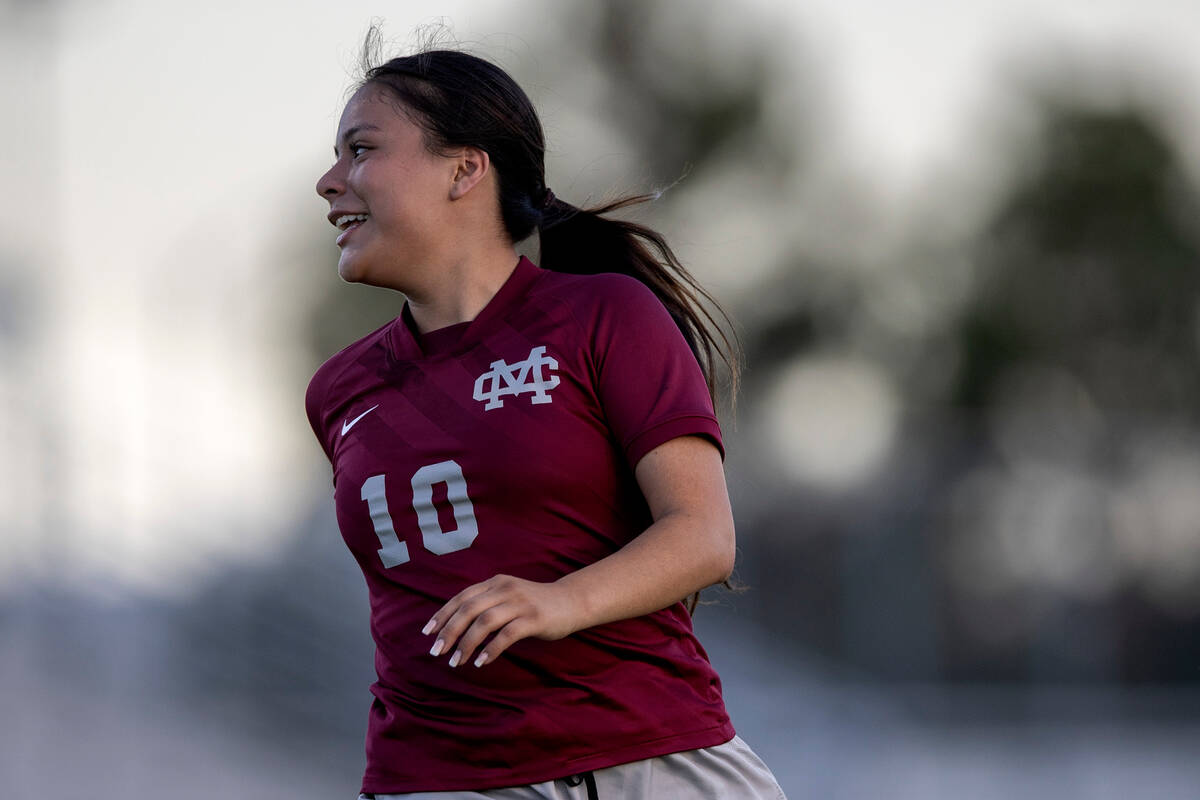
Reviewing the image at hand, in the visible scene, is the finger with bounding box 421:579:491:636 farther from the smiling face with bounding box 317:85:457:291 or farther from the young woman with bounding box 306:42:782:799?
the smiling face with bounding box 317:85:457:291

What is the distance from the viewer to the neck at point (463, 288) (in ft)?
7.34

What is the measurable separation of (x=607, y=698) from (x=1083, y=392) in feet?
40.4

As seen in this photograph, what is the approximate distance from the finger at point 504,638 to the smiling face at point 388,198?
2.51 feet

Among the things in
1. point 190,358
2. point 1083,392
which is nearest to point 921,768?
point 190,358

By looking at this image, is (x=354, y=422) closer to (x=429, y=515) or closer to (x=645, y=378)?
(x=429, y=515)

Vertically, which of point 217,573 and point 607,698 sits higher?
point 607,698

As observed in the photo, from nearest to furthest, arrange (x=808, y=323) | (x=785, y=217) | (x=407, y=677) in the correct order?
(x=407, y=677) → (x=808, y=323) → (x=785, y=217)

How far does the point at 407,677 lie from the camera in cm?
204

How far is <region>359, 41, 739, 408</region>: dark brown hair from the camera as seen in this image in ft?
7.47

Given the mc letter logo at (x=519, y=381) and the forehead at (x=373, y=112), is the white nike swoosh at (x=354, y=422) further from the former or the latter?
the forehead at (x=373, y=112)

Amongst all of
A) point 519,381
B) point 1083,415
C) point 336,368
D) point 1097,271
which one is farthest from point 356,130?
point 1097,271

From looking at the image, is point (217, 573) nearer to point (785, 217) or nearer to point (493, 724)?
point (493, 724)

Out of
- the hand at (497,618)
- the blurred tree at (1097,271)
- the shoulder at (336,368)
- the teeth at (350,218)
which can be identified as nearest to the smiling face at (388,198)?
the teeth at (350,218)

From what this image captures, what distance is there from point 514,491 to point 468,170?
1.93 ft
